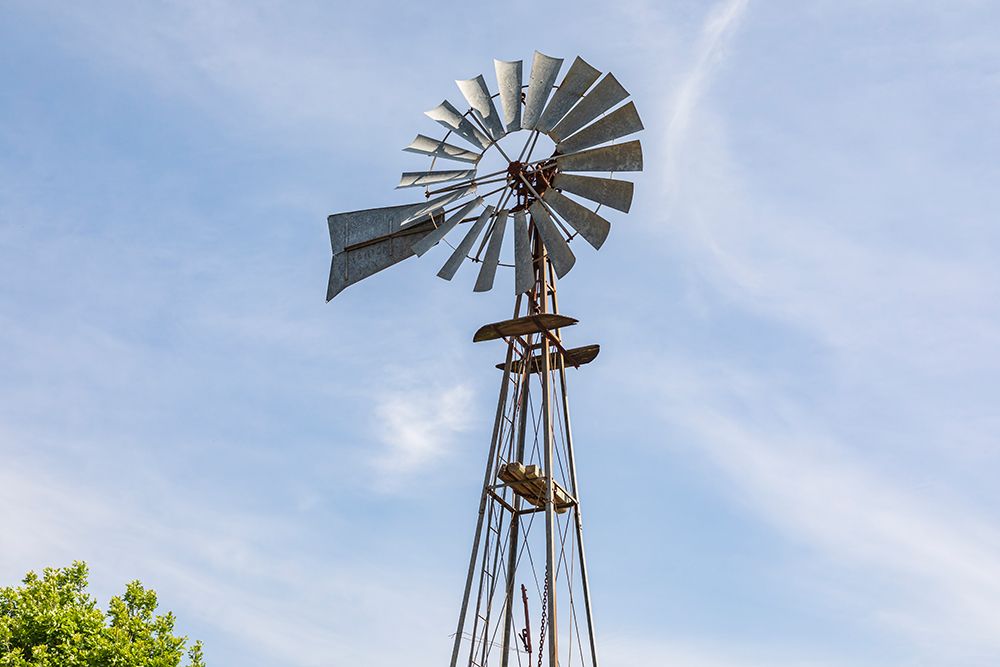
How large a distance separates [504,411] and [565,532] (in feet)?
6.86

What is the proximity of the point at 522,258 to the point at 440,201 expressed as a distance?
175 cm

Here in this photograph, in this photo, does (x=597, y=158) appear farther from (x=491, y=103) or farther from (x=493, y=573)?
(x=493, y=573)

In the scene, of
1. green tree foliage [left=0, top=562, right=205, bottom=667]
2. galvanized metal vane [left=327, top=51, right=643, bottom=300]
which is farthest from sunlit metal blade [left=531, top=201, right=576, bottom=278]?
green tree foliage [left=0, top=562, right=205, bottom=667]

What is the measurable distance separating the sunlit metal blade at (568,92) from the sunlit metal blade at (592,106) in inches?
4.0

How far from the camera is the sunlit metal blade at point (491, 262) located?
15375 millimetres

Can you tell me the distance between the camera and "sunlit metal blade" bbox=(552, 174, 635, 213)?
14.9m

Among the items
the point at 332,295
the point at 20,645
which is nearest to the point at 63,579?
the point at 20,645

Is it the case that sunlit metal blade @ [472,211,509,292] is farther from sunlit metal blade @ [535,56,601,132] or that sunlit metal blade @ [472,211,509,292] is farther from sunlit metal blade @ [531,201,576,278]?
sunlit metal blade @ [535,56,601,132]

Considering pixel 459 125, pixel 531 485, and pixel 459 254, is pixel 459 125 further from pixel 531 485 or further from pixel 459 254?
pixel 531 485

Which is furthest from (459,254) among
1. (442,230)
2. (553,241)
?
(553,241)

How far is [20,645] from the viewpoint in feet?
56.5

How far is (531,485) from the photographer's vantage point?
49.4ft

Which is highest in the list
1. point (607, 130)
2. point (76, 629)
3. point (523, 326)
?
point (607, 130)

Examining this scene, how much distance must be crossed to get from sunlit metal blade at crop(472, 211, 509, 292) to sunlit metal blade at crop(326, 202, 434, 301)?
1113mm
